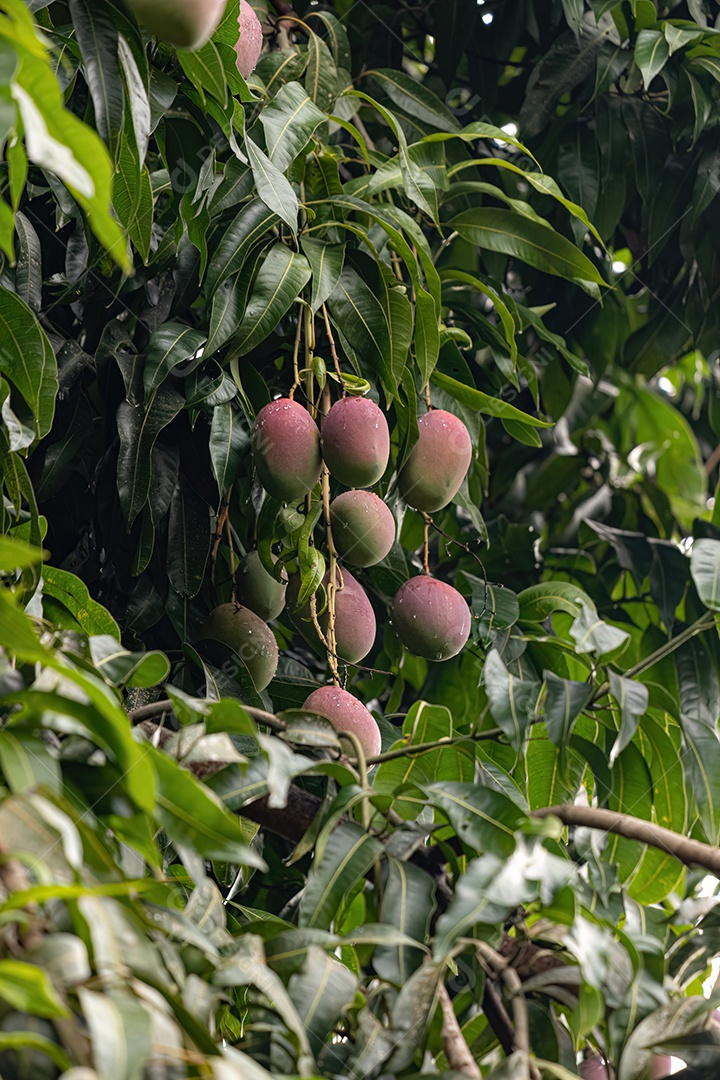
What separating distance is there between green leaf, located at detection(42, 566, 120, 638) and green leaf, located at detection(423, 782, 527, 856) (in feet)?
0.98

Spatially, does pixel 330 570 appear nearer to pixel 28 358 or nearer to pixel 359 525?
pixel 359 525

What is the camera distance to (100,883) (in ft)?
1.54

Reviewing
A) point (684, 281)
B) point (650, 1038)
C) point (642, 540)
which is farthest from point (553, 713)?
point (684, 281)

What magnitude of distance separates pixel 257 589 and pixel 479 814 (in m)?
0.42

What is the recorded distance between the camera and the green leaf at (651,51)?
121 cm

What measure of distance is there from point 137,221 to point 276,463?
203 mm

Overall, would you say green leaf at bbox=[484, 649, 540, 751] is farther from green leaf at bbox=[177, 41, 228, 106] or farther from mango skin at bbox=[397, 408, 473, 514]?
green leaf at bbox=[177, 41, 228, 106]

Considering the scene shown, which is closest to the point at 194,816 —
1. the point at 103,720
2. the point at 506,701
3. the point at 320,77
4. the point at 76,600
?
the point at 103,720

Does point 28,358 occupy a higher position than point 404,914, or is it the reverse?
point 28,358

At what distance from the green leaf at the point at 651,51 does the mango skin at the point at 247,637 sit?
0.68 meters

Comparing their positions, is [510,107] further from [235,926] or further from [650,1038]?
[650,1038]

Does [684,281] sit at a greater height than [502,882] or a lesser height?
lesser

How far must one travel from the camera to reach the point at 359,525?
96cm

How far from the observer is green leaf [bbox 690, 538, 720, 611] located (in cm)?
65
